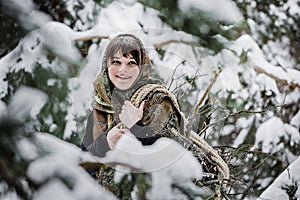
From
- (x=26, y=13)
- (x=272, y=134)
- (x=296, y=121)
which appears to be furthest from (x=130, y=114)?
(x=296, y=121)

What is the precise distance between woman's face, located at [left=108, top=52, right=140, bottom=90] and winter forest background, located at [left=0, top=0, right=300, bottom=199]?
0.04 m

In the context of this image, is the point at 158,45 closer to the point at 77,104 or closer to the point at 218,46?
the point at 77,104

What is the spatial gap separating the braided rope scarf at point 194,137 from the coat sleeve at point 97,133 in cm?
5

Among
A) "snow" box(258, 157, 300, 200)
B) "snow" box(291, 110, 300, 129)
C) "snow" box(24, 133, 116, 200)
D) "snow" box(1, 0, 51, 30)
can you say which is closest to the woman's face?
"snow" box(24, 133, 116, 200)

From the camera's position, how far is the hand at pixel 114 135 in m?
0.57

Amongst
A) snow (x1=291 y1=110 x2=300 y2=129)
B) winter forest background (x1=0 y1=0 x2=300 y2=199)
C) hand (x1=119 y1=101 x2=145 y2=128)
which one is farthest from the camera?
snow (x1=291 y1=110 x2=300 y2=129)

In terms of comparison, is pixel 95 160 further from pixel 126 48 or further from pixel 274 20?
pixel 274 20

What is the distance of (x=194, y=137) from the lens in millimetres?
634

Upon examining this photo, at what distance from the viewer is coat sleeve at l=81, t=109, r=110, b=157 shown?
591 millimetres

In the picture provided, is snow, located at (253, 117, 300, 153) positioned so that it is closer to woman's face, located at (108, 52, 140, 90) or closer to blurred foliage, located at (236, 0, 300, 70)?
blurred foliage, located at (236, 0, 300, 70)

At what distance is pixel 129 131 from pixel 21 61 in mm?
515

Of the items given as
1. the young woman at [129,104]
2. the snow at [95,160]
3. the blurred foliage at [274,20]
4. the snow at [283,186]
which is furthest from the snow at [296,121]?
the young woman at [129,104]

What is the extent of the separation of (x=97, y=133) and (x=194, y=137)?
128 millimetres

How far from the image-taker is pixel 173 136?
0.60 m
